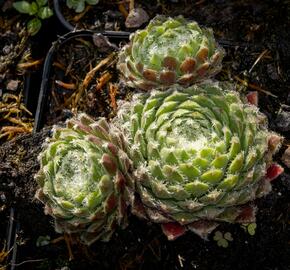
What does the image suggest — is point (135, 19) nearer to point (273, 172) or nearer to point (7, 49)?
point (7, 49)

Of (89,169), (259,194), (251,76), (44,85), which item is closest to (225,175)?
(259,194)

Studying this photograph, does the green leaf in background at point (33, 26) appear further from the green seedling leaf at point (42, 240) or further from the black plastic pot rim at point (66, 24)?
the green seedling leaf at point (42, 240)

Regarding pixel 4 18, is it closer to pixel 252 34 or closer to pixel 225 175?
pixel 252 34

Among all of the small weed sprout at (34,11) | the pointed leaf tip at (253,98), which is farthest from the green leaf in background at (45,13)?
the pointed leaf tip at (253,98)

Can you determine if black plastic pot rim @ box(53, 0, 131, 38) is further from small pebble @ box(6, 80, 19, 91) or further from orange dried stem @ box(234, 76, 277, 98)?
orange dried stem @ box(234, 76, 277, 98)

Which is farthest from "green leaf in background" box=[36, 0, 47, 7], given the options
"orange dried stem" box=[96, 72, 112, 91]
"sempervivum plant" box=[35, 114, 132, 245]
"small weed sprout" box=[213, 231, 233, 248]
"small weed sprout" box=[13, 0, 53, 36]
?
"small weed sprout" box=[213, 231, 233, 248]

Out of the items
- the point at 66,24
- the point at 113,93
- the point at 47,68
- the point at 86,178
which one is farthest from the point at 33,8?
the point at 86,178
